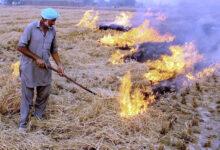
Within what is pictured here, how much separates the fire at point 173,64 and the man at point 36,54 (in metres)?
3.58

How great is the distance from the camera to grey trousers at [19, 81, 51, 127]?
11.3 ft

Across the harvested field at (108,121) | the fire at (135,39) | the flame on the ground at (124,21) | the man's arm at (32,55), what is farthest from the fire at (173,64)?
the flame on the ground at (124,21)

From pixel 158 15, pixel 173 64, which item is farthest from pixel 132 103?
A: pixel 158 15

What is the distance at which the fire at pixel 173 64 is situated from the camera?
6.58 meters

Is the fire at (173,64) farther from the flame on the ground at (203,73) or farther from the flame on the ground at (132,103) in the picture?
the flame on the ground at (132,103)

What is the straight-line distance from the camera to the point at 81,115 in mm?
3945

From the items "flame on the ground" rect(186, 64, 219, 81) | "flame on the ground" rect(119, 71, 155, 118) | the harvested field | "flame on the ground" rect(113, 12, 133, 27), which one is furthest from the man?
"flame on the ground" rect(113, 12, 133, 27)

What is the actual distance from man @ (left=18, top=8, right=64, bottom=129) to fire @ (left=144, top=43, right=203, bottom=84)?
3578 mm

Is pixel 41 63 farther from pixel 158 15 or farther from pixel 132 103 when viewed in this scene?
pixel 158 15

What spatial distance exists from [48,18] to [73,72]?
3.53 metres

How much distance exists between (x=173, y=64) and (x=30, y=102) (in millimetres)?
5370

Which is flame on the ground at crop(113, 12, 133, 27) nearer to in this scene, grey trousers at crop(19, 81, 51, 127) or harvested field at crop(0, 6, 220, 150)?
harvested field at crop(0, 6, 220, 150)

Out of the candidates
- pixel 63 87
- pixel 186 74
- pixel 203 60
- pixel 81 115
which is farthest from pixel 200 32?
pixel 81 115

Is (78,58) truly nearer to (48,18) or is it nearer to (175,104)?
(175,104)
